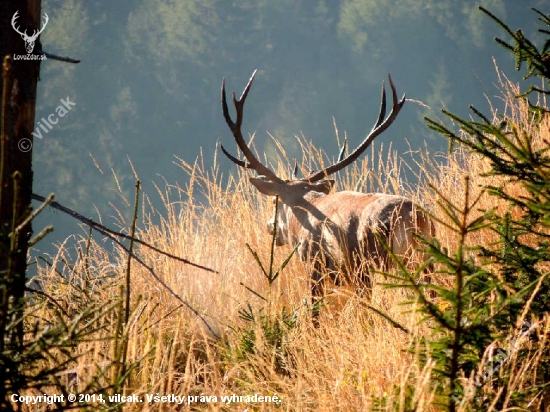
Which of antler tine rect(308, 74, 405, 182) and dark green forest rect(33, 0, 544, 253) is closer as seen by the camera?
antler tine rect(308, 74, 405, 182)

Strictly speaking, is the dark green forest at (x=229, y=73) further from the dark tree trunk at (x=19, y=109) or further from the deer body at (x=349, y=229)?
the dark tree trunk at (x=19, y=109)

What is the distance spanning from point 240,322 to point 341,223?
1016mm

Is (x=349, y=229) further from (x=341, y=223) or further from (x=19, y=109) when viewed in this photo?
(x=19, y=109)

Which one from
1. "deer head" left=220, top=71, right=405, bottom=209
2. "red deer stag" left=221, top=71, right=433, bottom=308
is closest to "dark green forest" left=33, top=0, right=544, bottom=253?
"deer head" left=220, top=71, right=405, bottom=209

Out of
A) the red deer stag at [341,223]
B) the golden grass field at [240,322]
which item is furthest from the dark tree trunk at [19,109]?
the red deer stag at [341,223]

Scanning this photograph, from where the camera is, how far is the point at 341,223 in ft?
13.0

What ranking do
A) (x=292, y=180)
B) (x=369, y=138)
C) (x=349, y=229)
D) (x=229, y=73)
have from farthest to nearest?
(x=229, y=73) → (x=292, y=180) → (x=369, y=138) → (x=349, y=229)

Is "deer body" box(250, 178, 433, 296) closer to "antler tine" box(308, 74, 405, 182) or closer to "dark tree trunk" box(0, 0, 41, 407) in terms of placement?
"antler tine" box(308, 74, 405, 182)

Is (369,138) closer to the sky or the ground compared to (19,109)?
A: closer to the sky

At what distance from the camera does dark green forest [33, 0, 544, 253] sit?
66250 millimetres

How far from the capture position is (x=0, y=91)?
2055 millimetres

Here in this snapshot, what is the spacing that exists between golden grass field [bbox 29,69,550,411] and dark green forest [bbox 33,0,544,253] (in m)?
56.2

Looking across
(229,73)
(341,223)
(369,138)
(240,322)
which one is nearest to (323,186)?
(369,138)

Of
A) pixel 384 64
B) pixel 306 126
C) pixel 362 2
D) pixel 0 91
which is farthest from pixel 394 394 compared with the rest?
pixel 362 2
